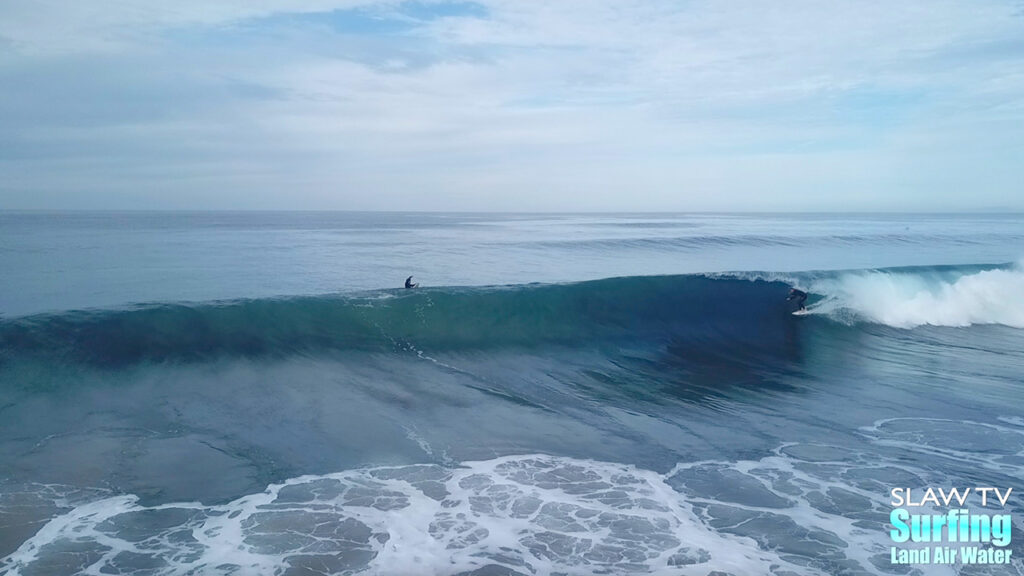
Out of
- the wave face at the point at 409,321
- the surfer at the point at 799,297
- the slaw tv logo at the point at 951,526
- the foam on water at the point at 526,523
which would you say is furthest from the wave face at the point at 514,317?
the slaw tv logo at the point at 951,526

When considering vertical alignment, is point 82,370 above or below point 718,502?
above

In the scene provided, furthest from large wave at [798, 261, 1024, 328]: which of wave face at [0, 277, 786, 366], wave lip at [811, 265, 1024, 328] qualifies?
wave face at [0, 277, 786, 366]

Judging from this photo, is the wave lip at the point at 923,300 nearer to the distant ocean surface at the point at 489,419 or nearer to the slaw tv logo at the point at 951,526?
the distant ocean surface at the point at 489,419

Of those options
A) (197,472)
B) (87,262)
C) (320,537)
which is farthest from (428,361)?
(87,262)

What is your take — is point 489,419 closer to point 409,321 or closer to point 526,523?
point 526,523

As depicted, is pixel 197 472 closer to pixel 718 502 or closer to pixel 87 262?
pixel 718 502

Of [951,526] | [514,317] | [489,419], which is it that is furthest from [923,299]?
[489,419]

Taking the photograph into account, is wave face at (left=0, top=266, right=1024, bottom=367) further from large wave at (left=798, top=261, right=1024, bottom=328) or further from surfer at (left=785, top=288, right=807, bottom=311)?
surfer at (left=785, top=288, right=807, bottom=311)
